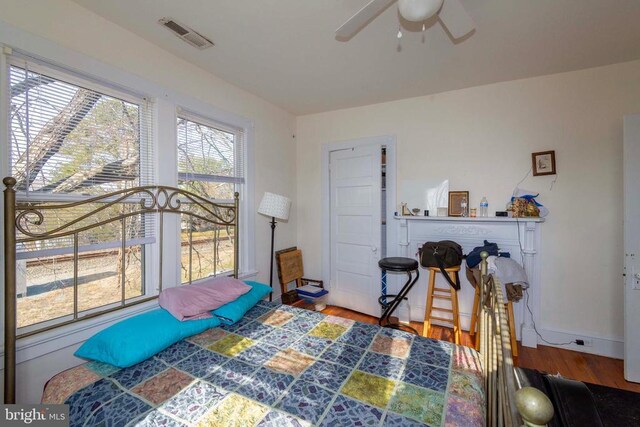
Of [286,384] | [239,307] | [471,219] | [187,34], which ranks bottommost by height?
[286,384]

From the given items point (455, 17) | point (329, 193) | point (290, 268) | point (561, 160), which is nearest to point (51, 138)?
point (455, 17)

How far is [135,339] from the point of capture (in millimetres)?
1460

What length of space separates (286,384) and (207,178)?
1.92 metres

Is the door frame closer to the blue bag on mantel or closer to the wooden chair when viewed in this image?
the wooden chair

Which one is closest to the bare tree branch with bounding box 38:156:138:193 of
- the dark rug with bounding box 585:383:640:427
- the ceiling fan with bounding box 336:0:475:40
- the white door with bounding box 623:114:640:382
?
the ceiling fan with bounding box 336:0:475:40

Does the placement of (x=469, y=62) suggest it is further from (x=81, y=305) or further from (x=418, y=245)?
(x=81, y=305)

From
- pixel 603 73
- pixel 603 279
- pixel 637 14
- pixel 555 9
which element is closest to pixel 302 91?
pixel 555 9

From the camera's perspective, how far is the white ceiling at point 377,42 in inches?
66.8

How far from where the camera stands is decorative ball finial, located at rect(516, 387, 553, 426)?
0.51 meters

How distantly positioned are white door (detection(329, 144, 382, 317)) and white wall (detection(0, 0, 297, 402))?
0.68 meters

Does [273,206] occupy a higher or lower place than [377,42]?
Answer: lower

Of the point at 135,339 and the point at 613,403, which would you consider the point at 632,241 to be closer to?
the point at 613,403

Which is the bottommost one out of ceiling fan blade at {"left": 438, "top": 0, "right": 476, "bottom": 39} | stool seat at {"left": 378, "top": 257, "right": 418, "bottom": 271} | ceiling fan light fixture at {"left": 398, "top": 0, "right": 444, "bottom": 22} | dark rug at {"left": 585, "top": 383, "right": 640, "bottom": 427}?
dark rug at {"left": 585, "top": 383, "right": 640, "bottom": 427}

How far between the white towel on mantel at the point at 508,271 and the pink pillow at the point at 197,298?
85.3 inches
